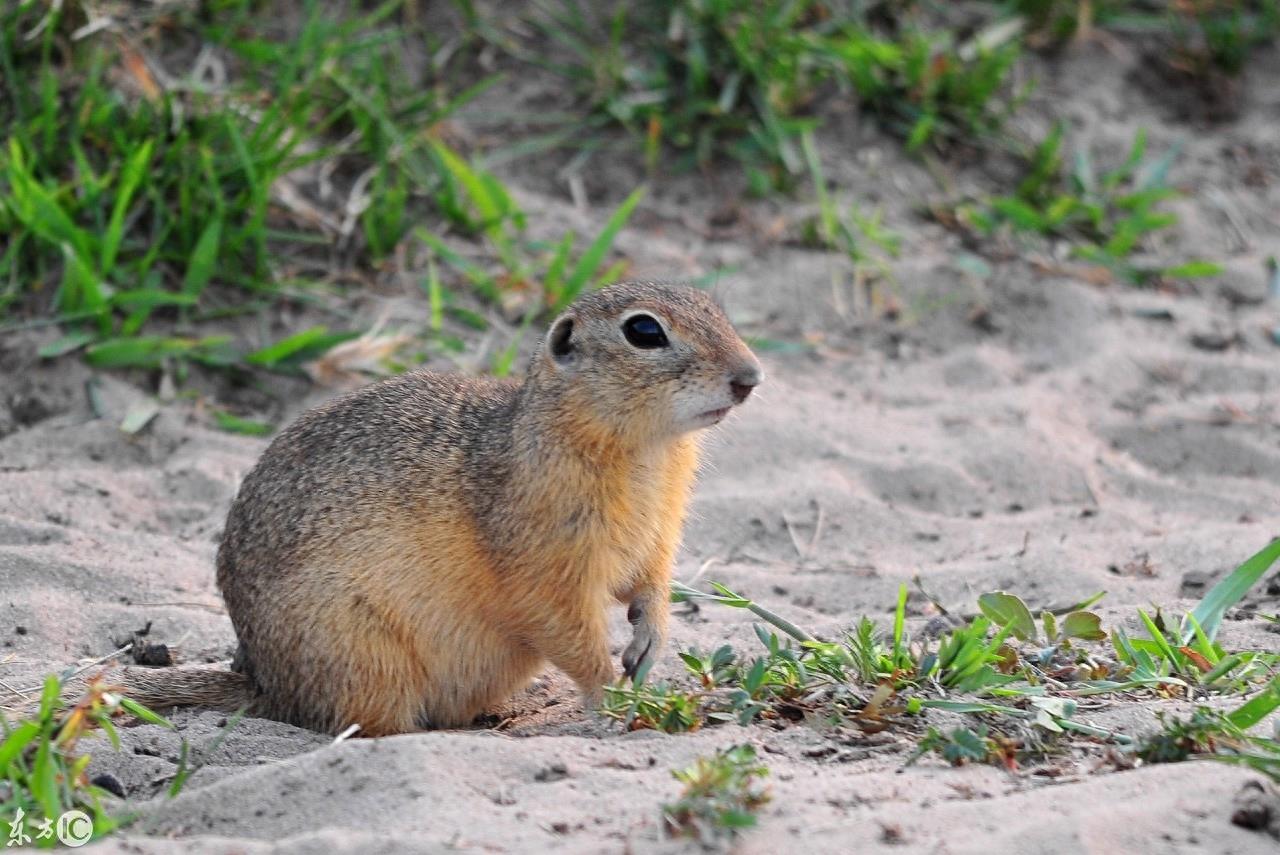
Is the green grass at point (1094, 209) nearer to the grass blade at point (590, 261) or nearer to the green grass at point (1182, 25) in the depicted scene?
the green grass at point (1182, 25)

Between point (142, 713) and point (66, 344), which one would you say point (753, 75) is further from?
point (142, 713)

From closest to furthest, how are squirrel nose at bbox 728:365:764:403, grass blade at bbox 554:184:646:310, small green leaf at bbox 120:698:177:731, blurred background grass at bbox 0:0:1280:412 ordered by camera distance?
small green leaf at bbox 120:698:177:731
squirrel nose at bbox 728:365:764:403
blurred background grass at bbox 0:0:1280:412
grass blade at bbox 554:184:646:310

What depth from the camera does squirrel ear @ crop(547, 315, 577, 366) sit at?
4.11 metres

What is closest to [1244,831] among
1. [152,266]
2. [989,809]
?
[989,809]

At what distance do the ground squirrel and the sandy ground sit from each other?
0.63 ft

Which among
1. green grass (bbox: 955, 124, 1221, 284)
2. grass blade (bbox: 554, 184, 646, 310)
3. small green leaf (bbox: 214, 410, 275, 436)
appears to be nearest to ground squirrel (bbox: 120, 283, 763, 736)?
small green leaf (bbox: 214, 410, 275, 436)

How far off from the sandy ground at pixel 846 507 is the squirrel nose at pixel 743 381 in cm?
79

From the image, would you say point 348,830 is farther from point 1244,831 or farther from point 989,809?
point 1244,831

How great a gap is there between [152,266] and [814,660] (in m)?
3.23

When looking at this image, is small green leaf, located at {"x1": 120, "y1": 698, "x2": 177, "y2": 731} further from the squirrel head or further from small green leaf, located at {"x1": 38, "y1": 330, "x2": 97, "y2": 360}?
small green leaf, located at {"x1": 38, "y1": 330, "x2": 97, "y2": 360}

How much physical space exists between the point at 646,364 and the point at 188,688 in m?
1.34

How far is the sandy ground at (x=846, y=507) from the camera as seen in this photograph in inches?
120

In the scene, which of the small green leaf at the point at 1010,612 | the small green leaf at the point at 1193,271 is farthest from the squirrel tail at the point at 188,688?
the small green leaf at the point at 1193,271

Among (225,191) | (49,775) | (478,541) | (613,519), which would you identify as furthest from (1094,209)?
(49,775)
